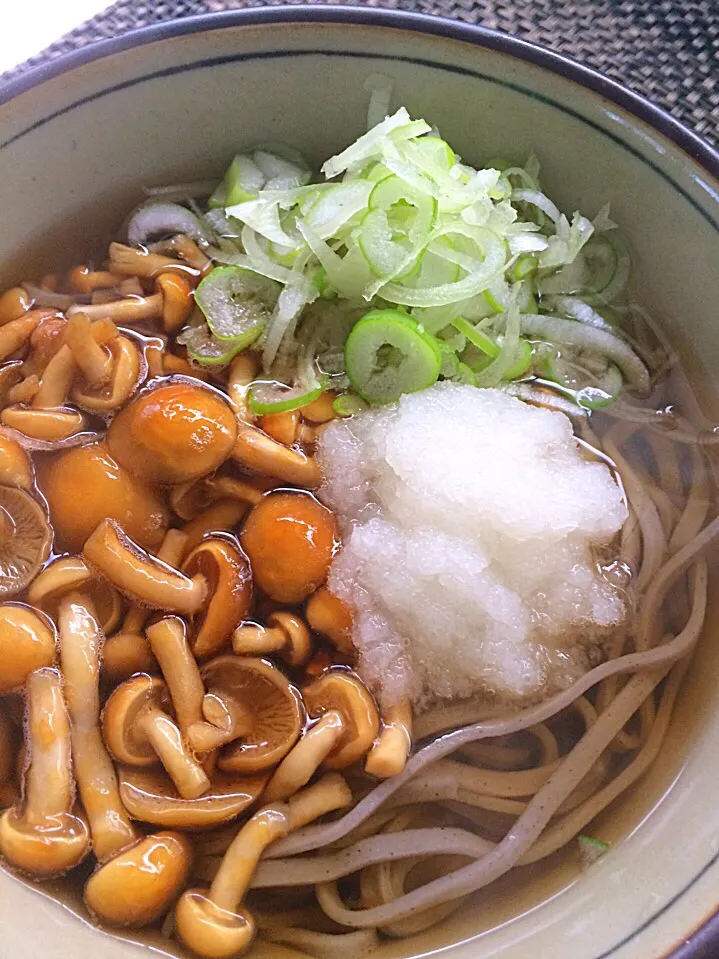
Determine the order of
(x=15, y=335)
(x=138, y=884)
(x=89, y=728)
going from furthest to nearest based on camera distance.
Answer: (x=15, y=335), (x=89, y=728), (x=138, y=884)

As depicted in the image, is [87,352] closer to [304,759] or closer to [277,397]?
[277,397]

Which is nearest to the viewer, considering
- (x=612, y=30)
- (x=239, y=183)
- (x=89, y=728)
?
(x=89, y=728)

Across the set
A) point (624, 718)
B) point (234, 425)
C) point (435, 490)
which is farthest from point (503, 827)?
point (234, 425)

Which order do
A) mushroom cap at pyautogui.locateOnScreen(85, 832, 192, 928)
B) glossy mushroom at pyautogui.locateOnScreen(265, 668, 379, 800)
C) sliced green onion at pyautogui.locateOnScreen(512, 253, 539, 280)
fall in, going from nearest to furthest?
mushroom cap at pyautogui.locateOnScreen(85, 832, 192, 928), glossy mushroom at pyautogui.locateOnScreen(265, 668, 379, 800), sliced green onion at pyautogui.locateOnScreen(512, 253, 539, 280)

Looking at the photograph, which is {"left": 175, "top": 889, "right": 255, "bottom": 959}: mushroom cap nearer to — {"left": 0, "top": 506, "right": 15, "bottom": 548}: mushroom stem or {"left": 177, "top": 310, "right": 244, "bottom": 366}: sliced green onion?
{"left": 0, "top": 506, "right": 15, "bottom": 548}: mushroom stem

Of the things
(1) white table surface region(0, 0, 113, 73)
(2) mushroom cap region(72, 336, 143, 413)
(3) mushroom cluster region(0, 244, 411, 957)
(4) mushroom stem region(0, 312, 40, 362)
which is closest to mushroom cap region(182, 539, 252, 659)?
(3) mushroom cluster region(0, 244, 411, 957)

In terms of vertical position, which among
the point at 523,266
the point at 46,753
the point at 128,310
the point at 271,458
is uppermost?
the point at 523,266

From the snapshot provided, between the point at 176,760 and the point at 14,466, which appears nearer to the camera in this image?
the point at 176,760

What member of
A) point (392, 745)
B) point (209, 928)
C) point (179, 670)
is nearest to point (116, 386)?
point (179, 670)

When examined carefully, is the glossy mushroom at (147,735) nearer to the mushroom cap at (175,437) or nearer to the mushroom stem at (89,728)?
the mushroom stem at (89,728)
